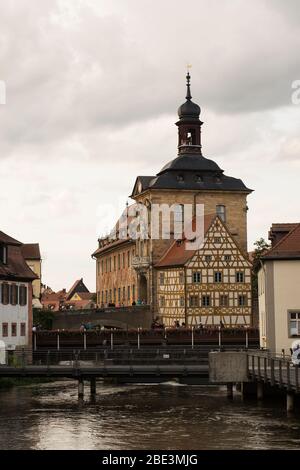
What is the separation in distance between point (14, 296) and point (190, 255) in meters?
24.0

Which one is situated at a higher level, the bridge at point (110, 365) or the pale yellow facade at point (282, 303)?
the pale yellow facade at point (282, 303)

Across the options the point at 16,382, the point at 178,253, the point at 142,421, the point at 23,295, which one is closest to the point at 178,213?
the point at 178,253

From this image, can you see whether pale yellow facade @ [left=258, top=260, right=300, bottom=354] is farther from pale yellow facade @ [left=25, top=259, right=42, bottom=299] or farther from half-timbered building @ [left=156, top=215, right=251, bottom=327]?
pale yellow facade @ [left=25, top=259, right=42, bottom=299]

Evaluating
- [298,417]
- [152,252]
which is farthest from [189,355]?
[152,252]

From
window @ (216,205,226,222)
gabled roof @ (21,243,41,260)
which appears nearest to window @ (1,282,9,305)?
gabled roof @ (21,243,41,260)

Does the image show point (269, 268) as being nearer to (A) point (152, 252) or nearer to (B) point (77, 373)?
(B) point (77, 373)

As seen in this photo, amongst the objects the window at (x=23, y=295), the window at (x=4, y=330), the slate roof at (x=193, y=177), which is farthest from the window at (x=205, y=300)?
the window at (x=4, y=330)

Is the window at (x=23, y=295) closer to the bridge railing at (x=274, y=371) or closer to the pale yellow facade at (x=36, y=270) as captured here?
the bridge railing at (x=274, y=371)

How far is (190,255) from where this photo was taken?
285 ft

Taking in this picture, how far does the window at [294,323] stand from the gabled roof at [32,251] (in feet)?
149

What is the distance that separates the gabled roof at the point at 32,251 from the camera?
93688mm

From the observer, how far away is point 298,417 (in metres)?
39.5

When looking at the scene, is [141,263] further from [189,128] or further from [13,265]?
[13,265]
